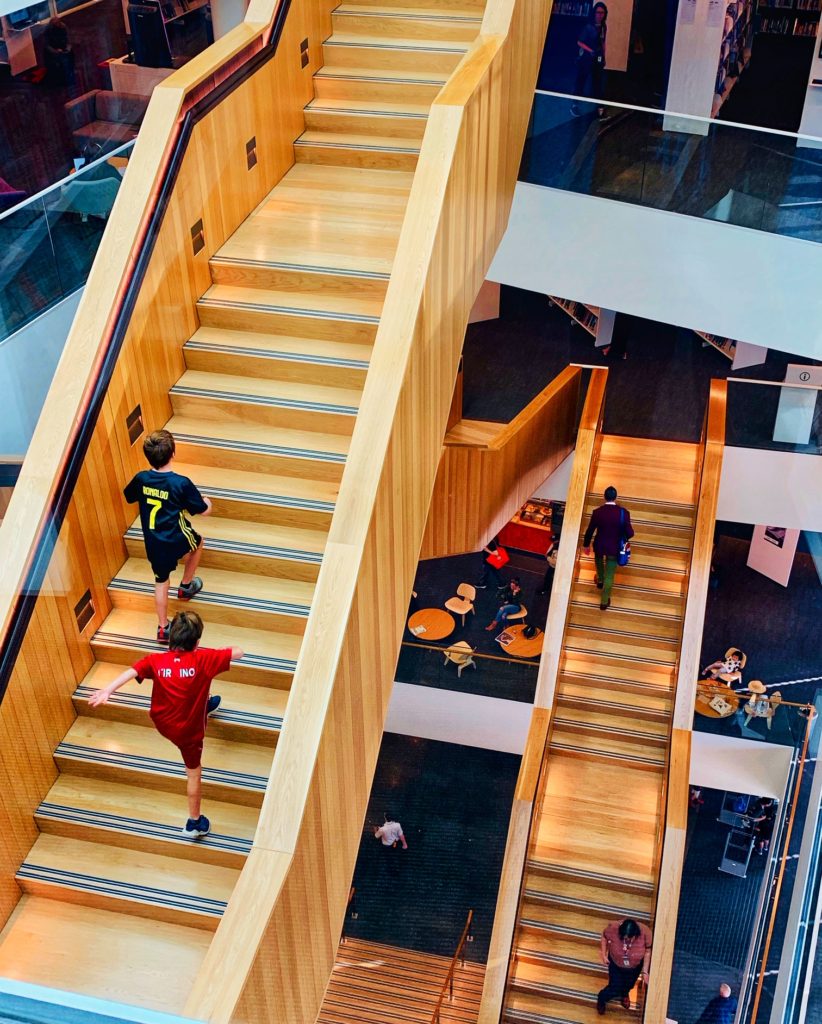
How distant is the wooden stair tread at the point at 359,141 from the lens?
708 cm

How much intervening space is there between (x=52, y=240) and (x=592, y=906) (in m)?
7.10

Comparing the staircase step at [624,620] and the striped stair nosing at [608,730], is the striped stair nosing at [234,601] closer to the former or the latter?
the striped stair nosing at [608,730]

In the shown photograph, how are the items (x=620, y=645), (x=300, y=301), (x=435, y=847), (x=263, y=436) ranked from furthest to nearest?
(x=435, y=847) < (x=620, y=645) < (x=300, y=301) < (x=263, y=436)

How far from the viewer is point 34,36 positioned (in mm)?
8586

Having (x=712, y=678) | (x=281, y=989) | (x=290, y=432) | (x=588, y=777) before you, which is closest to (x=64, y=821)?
(x=281, y=989)

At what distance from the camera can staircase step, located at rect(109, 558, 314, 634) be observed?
5.25 m

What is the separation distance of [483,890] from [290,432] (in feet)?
31.2

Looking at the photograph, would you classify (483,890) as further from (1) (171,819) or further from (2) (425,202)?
(2) (425,202)

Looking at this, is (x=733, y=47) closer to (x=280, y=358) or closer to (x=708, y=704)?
(x=708, y=704)

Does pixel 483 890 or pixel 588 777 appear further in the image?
pixel 483 890

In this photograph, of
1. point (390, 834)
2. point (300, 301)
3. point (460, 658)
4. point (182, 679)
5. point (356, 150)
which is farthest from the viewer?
point (390, 834)

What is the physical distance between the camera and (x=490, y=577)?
1684cm

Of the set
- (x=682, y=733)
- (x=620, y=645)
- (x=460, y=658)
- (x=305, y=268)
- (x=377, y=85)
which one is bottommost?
(x=460, y=658)

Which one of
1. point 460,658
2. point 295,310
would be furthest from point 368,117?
point 460,658
